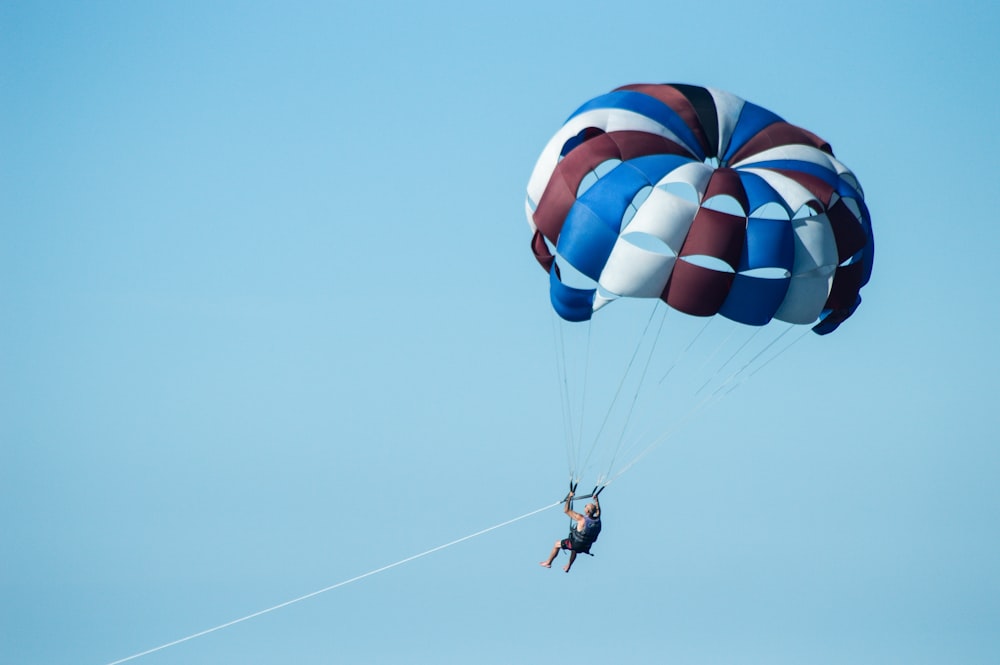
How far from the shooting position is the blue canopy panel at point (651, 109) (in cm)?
2253

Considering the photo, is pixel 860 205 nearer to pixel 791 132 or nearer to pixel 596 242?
pixel 791 132

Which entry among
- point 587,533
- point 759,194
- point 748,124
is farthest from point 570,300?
point 748,124

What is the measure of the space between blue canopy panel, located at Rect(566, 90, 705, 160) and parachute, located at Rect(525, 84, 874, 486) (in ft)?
0.07

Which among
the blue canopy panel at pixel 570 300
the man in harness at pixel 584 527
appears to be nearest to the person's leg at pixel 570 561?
the man in harness at pixel 584 527

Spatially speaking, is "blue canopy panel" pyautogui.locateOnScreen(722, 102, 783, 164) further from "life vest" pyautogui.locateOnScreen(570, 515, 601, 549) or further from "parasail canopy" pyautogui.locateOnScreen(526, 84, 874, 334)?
"life vest" pyautogui.locateOnScreen(570, 515, 601, 549)

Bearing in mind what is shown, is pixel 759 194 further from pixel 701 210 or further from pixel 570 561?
pixel 570 561

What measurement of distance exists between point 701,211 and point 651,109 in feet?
6.84

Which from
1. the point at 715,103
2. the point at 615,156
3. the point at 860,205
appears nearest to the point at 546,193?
the point at 615,156

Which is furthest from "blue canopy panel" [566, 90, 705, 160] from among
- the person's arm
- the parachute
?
the person's arm

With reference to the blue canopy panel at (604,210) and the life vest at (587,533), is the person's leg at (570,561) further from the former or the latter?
the blue canopy panel at (604,210)

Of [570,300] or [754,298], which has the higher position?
[570,300]

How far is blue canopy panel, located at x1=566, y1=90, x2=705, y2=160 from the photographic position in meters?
22.5

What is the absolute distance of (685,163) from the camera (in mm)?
22000

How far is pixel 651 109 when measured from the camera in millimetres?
22734
